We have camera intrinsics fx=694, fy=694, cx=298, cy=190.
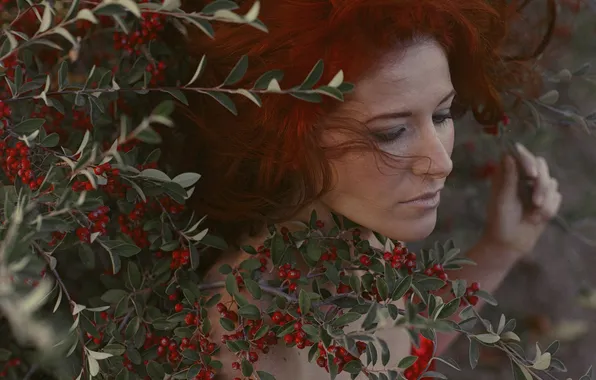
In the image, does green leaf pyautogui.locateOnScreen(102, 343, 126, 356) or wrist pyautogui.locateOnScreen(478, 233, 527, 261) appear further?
wrist pyautogui.locateOnScreen(478, 233, 527, 261)

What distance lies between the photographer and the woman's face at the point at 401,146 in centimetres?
79

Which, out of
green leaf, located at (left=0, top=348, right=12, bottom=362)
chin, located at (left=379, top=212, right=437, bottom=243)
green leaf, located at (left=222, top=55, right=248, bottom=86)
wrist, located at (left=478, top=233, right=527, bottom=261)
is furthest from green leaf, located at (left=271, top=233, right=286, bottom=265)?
wrist, located at (left=478, top=233, right=527, bottom=261)

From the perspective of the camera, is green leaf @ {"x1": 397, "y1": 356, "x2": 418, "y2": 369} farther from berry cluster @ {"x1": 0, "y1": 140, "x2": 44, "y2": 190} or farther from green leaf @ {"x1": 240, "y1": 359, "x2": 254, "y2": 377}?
berry cluster @ {"x1": 0, "y1": 140, "x2": 44, "y2": 190}

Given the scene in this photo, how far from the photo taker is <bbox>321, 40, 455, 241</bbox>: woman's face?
790mm

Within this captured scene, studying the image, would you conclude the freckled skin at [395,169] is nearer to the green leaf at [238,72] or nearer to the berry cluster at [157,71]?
the green leaf at [238,72]

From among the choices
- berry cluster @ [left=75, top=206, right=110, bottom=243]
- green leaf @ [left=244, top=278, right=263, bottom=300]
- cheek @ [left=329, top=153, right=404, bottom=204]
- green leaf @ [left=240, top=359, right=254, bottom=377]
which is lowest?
green leaf @ [left=240, top=359, right=254, bottom=377]

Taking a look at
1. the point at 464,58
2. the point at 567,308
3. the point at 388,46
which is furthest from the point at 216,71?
the point at 567,308

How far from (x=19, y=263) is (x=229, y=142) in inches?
15.0

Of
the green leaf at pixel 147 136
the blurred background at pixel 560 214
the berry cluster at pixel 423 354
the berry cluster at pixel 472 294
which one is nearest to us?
the green leaf at pixel 147 136

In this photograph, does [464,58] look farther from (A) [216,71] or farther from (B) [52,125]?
(B) [52,125]

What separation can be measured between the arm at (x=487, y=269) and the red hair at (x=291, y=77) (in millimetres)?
295

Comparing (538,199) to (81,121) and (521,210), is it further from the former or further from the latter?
(81,121)

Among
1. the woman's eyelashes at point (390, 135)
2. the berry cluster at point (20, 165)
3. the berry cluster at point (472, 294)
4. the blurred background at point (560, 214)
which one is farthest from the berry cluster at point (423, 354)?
the berry cluster at point (20, 165)

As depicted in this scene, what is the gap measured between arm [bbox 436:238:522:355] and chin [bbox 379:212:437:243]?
30 cm
